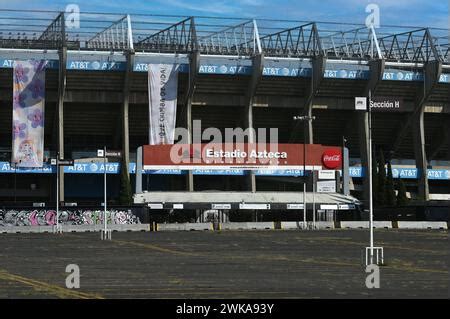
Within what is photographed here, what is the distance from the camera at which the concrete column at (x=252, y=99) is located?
81.2 meters

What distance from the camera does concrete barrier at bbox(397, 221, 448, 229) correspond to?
62109mm

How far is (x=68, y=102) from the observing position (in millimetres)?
84000

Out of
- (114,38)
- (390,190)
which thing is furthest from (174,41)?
(390,190)

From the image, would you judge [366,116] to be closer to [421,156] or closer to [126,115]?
[421,156]

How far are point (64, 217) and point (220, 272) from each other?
134 ft

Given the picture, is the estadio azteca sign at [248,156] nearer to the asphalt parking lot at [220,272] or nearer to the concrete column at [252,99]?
the concrete column at [252,99]

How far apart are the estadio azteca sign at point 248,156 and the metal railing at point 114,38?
15.7 m

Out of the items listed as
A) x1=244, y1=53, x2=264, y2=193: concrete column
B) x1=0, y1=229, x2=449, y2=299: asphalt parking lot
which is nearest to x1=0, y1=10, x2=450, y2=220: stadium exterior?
x1=244, y1=53, x2=264, y2=193: concrete column

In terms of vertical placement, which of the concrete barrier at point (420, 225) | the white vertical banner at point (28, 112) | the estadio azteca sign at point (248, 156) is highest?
the white vertical banner at point (28, 112)

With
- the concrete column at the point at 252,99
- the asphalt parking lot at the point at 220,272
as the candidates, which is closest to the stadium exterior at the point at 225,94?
the concrete column at the point at 252,99

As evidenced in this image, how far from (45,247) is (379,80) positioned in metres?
56.5

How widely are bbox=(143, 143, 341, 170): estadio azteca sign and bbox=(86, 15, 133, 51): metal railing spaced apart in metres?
15.7

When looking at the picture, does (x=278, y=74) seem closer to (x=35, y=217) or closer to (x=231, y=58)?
(x=231, y=58)
